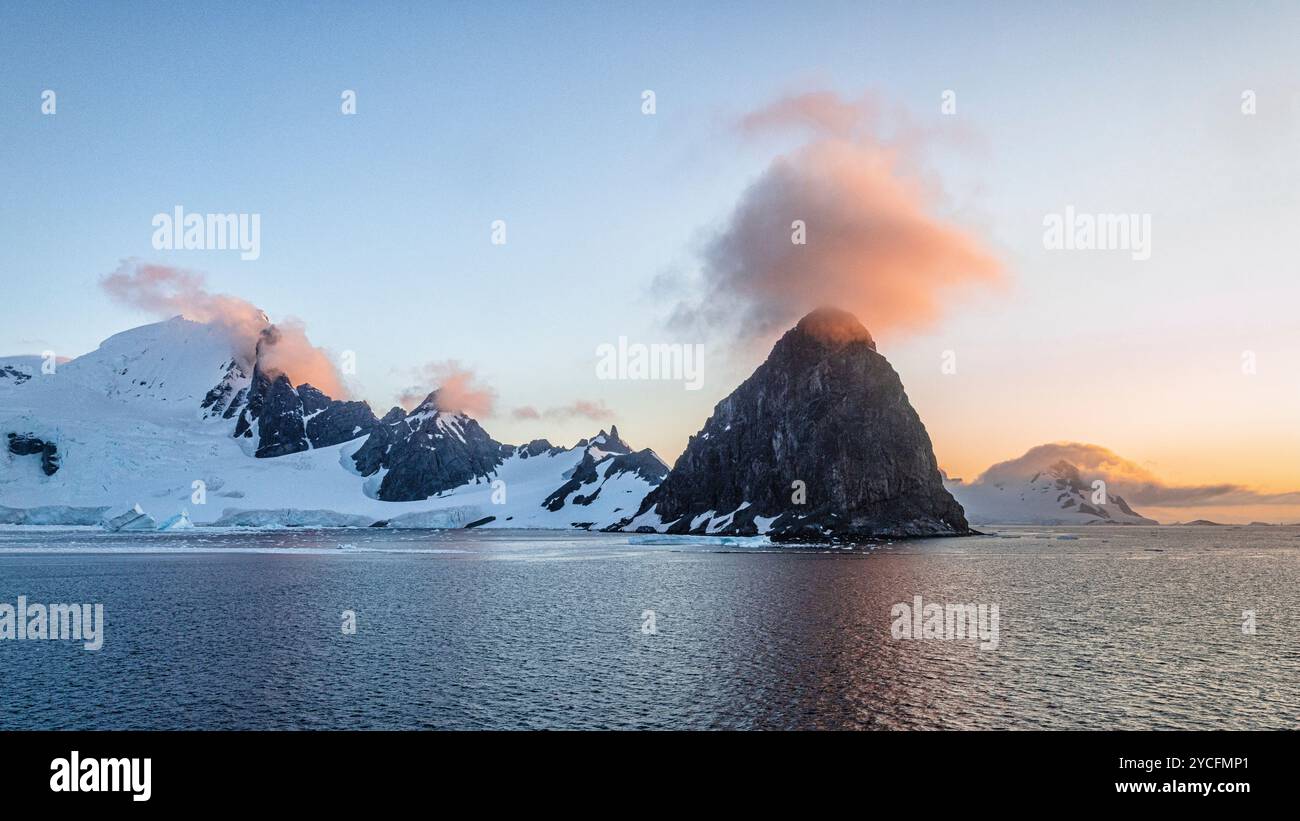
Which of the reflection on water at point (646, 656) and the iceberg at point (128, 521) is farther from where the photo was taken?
the iceberg at point (128, 521)

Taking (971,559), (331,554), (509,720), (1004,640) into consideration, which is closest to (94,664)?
(509,720)

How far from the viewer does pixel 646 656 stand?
4006cm

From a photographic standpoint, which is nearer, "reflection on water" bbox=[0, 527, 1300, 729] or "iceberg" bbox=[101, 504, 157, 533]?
"reflection on water" bbox=[0, 527, 1300, 729]

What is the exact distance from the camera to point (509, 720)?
93.1 feet

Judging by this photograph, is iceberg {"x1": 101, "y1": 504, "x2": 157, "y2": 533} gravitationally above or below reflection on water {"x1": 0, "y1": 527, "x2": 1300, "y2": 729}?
below

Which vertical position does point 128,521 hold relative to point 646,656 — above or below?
below

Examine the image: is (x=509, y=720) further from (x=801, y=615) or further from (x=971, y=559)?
A: (x=971, y=559)

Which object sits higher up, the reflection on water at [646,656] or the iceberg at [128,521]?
the reflection on water at [646,656]

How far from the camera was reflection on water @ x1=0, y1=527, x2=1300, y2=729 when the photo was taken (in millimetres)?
29594

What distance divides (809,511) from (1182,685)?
527 ft

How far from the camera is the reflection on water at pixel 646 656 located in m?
29.6

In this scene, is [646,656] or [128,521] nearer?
[646,656]
